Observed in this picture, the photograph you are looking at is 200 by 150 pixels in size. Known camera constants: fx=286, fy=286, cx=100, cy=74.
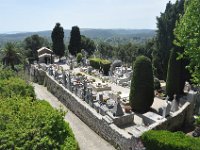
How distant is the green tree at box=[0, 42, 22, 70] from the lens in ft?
136

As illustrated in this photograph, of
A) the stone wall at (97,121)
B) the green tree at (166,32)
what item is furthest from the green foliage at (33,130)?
the green tree at (166,32)

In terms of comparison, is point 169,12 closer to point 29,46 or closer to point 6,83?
point 6,83

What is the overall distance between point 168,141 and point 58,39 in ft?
146

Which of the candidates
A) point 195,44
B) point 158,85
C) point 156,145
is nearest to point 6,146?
point 156,145

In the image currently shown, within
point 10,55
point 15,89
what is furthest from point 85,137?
point 10,55

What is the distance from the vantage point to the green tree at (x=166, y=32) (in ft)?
98.0

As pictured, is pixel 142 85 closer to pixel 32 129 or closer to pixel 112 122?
pixel 112 122

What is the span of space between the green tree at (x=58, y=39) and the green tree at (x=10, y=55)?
13.2 meters

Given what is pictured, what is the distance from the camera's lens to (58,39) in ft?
181

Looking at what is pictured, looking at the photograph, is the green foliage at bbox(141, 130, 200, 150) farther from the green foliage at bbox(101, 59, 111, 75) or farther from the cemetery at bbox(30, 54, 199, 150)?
→ the green foliage at bbox(101, 59, 111, 75)

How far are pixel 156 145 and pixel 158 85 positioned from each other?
56.2 feet

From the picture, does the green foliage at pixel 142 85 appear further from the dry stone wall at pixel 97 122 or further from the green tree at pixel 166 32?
the green tree at pixel 166 32

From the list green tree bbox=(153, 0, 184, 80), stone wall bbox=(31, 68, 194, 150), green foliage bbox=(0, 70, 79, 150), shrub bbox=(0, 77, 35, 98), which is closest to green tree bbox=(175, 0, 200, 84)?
stone wall bbox=(31, 68, 194, 150)

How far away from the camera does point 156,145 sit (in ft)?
44.8
